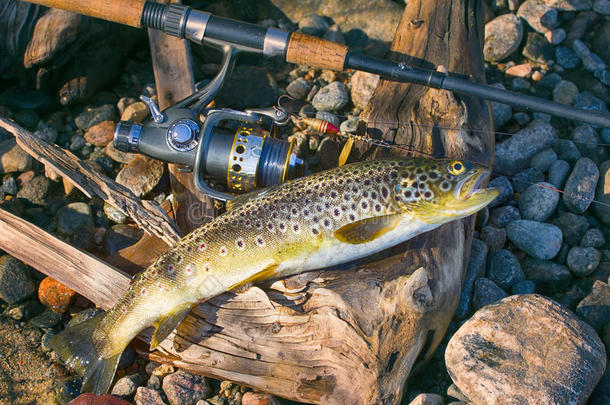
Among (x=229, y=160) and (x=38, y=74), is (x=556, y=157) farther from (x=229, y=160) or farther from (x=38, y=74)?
(x=38, y=74)

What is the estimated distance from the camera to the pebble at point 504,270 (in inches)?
164

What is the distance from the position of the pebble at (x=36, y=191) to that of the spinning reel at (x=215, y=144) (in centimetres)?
121

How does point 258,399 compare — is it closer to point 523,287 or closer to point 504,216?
point 523,287

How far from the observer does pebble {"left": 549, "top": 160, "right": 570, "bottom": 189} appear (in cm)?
466

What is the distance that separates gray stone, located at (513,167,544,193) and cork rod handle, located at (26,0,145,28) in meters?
Answer: 3.62

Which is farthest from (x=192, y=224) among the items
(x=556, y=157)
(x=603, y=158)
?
(x=603, y=158)

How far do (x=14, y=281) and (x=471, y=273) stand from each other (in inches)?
146

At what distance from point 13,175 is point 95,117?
96 cm

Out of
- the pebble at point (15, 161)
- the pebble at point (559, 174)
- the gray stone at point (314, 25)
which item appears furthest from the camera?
the gray stone at point (314, 25)

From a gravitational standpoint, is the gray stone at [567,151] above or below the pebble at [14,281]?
above

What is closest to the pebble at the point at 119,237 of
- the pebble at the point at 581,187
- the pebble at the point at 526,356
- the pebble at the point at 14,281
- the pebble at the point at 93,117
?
the pebble at the point at 14,281

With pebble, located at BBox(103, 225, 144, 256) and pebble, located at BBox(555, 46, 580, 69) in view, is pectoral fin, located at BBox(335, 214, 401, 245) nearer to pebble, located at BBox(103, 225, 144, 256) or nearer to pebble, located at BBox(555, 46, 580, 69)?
pebble, located at BBox(103, 225, 144, 256)

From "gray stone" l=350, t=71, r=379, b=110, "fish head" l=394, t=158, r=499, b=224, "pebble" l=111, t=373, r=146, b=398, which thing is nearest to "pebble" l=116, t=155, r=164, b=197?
"pebble" l=111, t=373, r=146, b=398

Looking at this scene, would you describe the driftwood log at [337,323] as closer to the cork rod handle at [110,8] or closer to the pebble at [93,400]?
the pebble at [93,400]
